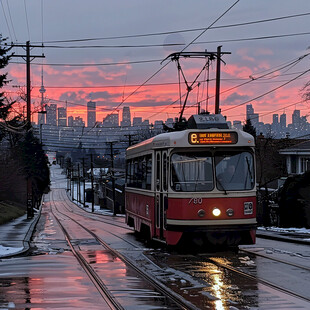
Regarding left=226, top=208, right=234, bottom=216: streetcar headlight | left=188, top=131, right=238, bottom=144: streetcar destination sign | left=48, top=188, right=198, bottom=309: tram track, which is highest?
left=188, top=131, right=238, bottom=144: streetcar destination sign

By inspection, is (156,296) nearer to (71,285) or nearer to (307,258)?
(71,285)

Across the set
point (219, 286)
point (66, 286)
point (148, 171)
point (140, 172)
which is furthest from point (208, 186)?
point (66, 286)

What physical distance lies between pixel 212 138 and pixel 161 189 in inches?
78.5

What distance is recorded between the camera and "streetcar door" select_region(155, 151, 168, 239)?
15727 mm

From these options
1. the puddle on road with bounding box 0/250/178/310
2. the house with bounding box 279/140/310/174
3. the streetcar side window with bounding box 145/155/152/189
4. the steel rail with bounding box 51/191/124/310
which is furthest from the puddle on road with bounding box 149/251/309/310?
the house with bounding box 279/140/310/174

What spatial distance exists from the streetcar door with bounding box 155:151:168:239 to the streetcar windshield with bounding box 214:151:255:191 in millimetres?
1427

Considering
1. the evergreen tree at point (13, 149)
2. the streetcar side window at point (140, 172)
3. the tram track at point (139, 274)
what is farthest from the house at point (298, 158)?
the tram track at point (139, 274)

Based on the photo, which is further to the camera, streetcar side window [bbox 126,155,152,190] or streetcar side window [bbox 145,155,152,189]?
streetcar side window [bbox 126,155,152,190]

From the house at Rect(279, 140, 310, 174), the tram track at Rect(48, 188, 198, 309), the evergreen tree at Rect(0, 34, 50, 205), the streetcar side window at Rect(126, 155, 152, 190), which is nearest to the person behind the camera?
the tram track at Rect(48, 188, 198, 309)

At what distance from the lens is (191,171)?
50.5ft

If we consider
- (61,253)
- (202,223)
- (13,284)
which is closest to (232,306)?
(13,284)

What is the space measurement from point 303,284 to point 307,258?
4.10 m

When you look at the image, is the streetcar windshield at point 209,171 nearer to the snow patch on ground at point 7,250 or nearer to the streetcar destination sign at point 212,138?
the streetcar destination sign at point 212,138

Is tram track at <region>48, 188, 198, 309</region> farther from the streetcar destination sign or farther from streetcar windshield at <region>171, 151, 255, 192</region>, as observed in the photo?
the streetcar destination sign
